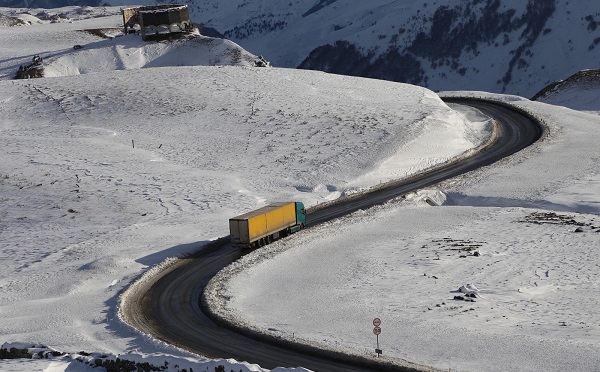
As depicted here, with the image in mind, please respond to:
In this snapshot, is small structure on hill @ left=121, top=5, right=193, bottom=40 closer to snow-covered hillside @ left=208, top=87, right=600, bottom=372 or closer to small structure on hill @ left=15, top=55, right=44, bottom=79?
small structure on hill @ left=15, top=55, right=44, bottom=79

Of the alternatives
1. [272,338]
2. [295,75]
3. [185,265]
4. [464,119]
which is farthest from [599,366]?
[295,75]

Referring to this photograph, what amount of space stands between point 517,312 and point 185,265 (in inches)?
737

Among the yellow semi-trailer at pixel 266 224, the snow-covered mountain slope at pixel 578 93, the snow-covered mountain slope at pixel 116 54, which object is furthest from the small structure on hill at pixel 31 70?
the snow-covered mountain slope at pixel 578 93

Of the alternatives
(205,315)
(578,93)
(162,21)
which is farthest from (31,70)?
(205,315)

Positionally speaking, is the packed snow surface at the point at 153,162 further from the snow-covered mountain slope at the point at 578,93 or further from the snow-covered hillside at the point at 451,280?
the snow-covered mountain slope at the point at 578,93

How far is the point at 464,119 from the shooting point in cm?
8962

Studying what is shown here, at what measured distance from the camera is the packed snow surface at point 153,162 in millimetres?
44375

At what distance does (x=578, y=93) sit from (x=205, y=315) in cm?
8391

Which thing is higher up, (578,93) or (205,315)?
(578,93)

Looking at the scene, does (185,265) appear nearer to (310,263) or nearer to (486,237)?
(310,263)

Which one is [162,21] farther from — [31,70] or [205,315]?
[205,315]

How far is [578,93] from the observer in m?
113

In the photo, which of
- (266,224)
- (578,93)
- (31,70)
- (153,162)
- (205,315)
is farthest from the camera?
(578,93)

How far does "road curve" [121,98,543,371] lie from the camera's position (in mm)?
34406
